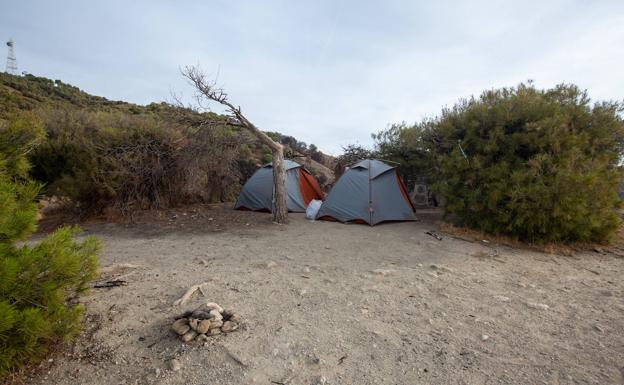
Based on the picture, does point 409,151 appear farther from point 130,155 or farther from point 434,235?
point 130,155

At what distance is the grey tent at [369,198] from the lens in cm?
837

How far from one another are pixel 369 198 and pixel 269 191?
331 cm

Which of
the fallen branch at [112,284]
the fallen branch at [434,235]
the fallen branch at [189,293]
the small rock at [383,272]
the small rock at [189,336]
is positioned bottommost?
the fallen branch at [112,284]

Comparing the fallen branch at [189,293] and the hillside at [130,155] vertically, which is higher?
the hillside at [130,155]

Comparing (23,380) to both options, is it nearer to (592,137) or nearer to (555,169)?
(555,169)

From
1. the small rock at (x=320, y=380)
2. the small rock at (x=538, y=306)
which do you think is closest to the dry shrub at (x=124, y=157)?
the small rock at (x=320, y=380)

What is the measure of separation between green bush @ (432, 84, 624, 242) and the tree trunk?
4.03m

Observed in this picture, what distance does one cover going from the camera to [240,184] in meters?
13.2

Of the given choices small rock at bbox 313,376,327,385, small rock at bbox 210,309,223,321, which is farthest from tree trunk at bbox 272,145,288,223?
small rock at bbox 313,376,327,385

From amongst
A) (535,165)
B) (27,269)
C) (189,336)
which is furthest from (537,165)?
(27,269)

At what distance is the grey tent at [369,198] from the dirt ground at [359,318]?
2696mm

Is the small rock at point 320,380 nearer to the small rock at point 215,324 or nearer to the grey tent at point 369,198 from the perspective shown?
the small rock at point 215,324

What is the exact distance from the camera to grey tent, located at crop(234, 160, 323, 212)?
9961 millimetres

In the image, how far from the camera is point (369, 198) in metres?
8.44
